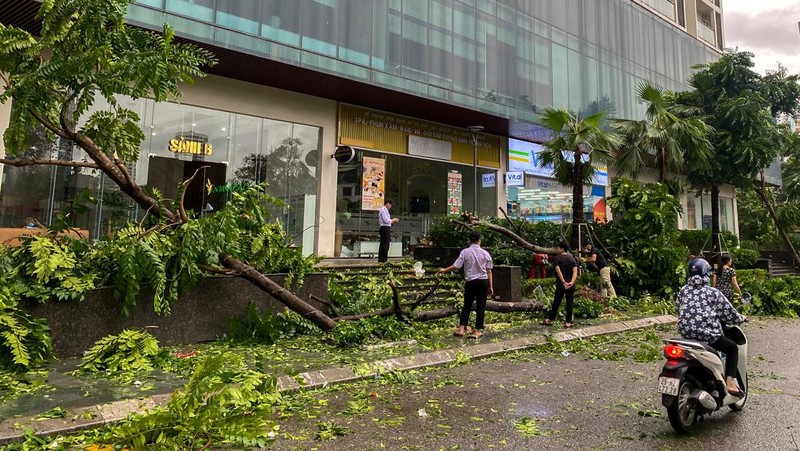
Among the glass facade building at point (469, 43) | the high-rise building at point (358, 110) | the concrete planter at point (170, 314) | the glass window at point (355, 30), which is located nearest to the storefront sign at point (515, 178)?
the high-rise building at point (358, 110)

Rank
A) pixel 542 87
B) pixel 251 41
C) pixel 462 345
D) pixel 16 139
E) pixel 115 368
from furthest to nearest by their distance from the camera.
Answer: pixel 542 87 < pixel 251 41 < pixel 462 345 < pixel 16 139 < pixel 115 368

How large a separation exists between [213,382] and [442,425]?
7.15 ft

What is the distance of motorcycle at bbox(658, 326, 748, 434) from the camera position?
4215 millimetres

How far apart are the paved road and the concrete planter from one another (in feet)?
10.2

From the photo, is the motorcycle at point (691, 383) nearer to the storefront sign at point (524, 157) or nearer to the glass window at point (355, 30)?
the glass window at point (355, 30)

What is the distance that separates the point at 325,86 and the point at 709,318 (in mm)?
14675

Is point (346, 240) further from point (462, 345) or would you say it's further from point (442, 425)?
point (442, 425)

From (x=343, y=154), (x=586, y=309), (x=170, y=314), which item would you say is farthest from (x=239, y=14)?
(x=586, y=309)

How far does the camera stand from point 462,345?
25.9ft

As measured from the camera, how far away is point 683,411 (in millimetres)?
4336

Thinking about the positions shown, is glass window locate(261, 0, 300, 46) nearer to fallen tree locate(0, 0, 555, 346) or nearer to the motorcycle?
fallen tree locate(0, 0, 555, 346)

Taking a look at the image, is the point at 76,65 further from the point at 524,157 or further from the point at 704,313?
the point at 524,157

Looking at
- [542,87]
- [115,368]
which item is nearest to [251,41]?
[115,368]

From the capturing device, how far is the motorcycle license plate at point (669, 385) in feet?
13.6
